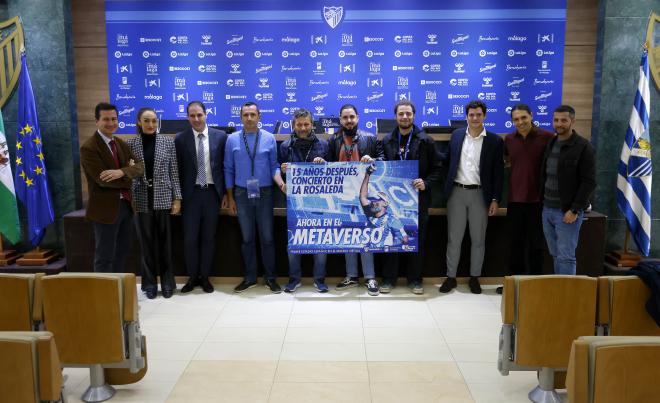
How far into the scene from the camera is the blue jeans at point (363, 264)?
17.7ft

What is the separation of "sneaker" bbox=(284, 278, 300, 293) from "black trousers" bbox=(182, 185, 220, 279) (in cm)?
79

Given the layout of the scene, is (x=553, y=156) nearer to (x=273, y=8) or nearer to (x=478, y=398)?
(x=478, y=398)

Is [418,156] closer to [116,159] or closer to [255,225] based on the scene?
[255,225]

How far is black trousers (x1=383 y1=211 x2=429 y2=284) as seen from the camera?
209 inches

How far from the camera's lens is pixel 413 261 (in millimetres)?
5398

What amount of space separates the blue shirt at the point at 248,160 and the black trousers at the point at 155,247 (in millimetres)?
715

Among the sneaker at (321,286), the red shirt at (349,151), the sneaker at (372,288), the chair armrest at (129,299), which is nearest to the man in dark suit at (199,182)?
the sneaker at (321,286)

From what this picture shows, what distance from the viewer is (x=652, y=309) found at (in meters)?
2.70

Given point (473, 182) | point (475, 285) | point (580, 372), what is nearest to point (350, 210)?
point (473, 182)

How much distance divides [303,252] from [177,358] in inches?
69.9

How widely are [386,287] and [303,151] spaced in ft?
5.08

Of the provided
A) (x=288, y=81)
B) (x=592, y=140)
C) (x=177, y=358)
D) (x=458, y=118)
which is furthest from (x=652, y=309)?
(x=288, y=81)

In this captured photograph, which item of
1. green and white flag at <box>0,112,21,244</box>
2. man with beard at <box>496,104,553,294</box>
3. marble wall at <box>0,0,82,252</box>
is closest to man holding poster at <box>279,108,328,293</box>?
man with beard at <box>496,104,553,294</box>

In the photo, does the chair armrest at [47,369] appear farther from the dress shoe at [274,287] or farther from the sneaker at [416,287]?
the sneaker at [416,287]
